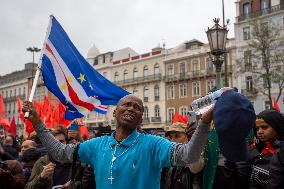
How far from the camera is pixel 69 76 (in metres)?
5.69

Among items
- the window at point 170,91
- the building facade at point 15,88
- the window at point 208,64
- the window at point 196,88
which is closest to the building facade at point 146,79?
the window at point 170,91

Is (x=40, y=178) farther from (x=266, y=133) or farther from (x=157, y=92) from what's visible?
(x=157, y=92)

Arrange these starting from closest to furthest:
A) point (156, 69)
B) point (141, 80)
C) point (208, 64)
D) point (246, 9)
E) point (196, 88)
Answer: point (246, 9) < point (208, 64) < point (196, 88) < point (156, 69) < point (141, 80)

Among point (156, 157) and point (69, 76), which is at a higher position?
point (69, 76)

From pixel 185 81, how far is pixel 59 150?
45.0 metres

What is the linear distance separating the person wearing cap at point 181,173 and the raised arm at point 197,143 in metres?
0.42

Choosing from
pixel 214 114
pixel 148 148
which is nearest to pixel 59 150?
pixel 148 148

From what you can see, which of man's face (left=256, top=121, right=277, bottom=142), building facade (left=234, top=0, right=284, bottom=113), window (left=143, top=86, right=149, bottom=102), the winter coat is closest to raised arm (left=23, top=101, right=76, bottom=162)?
the winter coat

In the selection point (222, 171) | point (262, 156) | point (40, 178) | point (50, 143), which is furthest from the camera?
point (40, 178)

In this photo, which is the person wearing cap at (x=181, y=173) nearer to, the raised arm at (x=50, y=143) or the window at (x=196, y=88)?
the raised arm at (x=50, y=143)

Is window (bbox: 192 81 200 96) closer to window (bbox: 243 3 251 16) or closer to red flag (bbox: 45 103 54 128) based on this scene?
window (bbox: 243 3 251 16)

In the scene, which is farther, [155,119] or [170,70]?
[155,119]

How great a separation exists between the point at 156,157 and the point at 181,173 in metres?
1.13

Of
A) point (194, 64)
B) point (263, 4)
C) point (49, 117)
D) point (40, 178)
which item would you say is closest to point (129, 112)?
point (40, 178)
